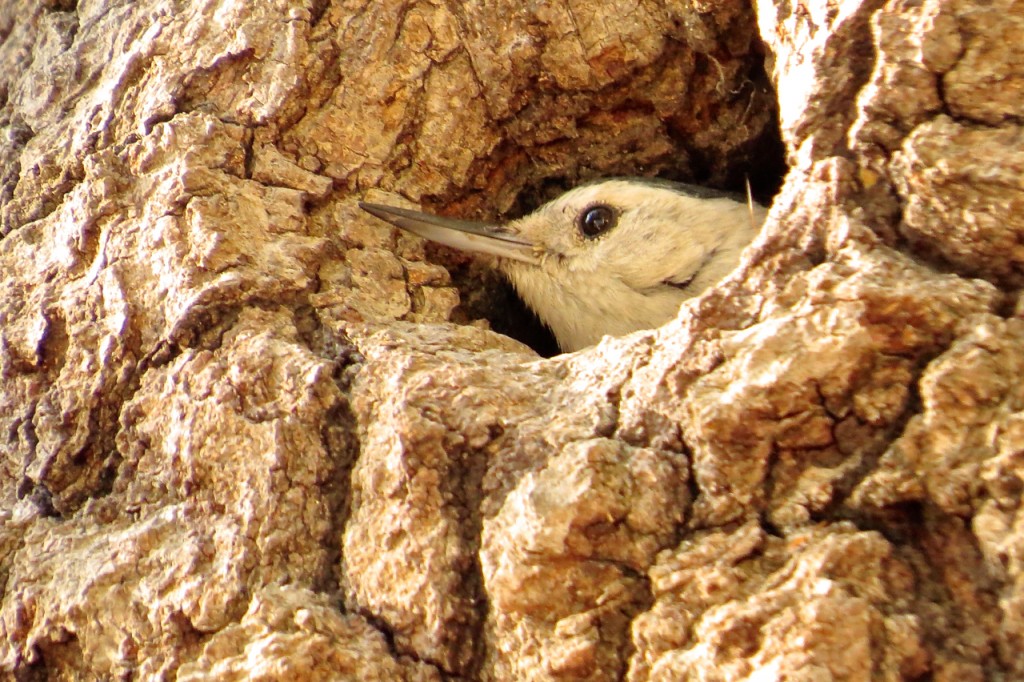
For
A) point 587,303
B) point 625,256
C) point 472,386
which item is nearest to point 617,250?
point 625,256

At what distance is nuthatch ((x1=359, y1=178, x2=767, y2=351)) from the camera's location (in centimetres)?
247

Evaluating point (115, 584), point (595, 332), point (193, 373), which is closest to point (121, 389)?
point (193, 373)

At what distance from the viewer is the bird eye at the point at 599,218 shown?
2541 mm

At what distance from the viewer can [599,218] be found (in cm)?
254

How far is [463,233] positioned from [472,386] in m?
0.78

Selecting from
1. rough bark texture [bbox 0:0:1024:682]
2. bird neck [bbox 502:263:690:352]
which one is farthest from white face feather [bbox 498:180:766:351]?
rough bark texture [bbox 0:0:1024:682]

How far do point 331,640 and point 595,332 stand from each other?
122 cm

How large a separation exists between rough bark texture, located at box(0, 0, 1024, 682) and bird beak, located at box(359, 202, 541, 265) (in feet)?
0.14

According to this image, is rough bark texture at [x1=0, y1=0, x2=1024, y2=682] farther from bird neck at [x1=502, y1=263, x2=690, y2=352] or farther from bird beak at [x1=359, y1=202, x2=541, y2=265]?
bird neck at [x1=502, y1=263, x2=690, y2=352]

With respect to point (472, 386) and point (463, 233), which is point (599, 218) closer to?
point (463, 233)

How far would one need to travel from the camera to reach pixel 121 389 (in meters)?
1.95

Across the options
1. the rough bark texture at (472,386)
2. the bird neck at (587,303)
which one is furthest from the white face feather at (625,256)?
the rough bark texture at (472,386)

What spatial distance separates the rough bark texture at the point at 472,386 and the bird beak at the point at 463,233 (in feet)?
0.14

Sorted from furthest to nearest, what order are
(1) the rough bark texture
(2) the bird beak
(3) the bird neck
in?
(3) the bird neck < (2) the bird beak < (1) the rough bark texture
